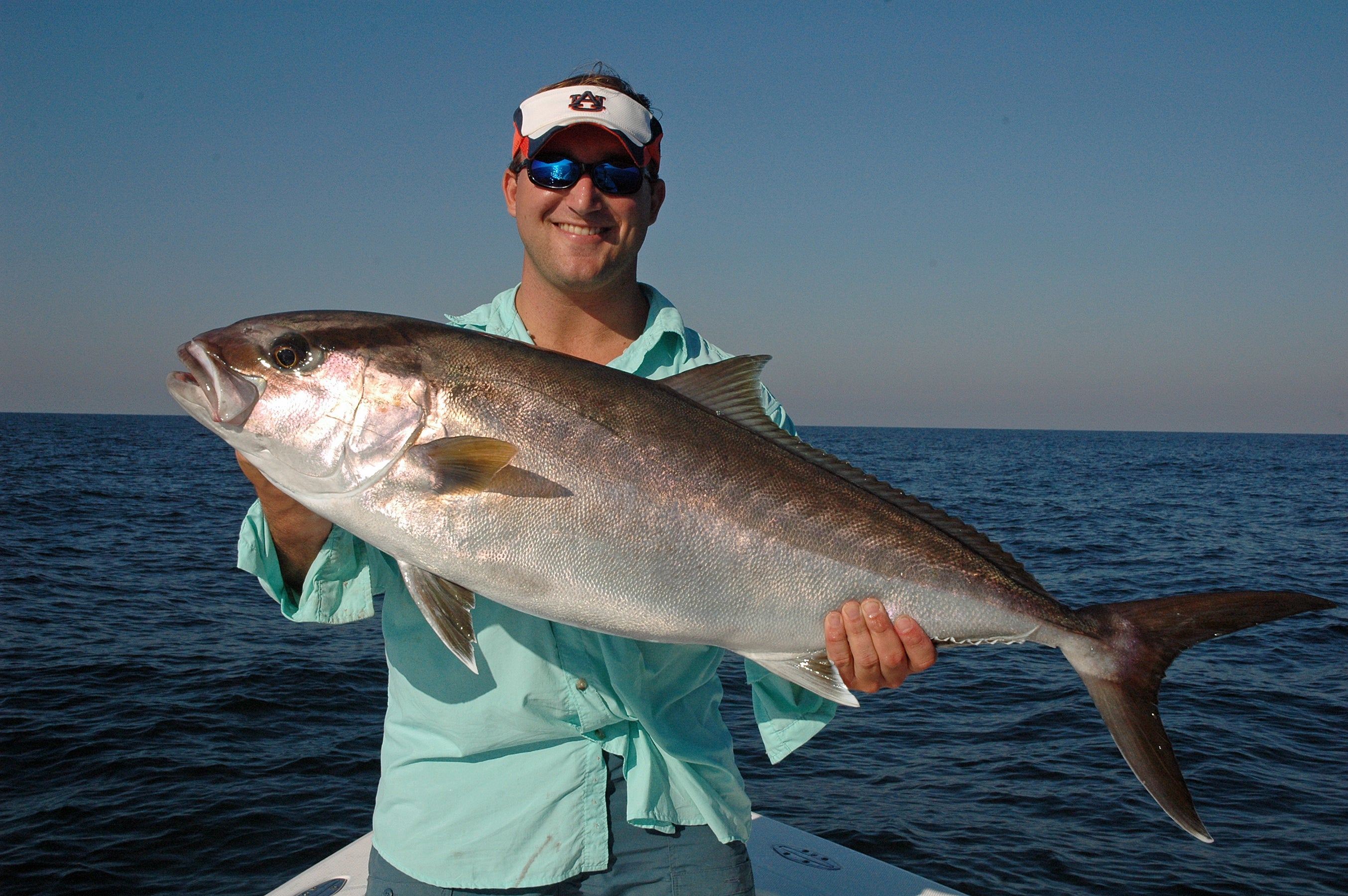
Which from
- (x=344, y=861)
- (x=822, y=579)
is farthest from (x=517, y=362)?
(x=344, y=861)

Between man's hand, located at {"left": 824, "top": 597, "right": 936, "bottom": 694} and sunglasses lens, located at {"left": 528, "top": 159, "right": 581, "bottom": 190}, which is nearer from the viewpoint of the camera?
man's hand, located at {"left": 824, "top": 597, "right": 936, "bottom": 694}

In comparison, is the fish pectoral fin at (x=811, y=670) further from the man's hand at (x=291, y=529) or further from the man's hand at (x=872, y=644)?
the man's hand at (x=291, y=529)

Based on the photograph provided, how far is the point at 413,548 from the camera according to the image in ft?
7.97

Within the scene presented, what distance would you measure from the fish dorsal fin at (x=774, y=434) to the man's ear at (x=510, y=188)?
3.44 feet

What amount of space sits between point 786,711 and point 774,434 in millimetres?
960

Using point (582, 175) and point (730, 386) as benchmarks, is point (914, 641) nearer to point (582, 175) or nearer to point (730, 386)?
point (730, 386)

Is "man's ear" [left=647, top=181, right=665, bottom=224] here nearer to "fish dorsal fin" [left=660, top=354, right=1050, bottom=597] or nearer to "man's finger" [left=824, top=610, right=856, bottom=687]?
"fish dorsal fin" [left=660, top=354, right=1050, bottom=597]

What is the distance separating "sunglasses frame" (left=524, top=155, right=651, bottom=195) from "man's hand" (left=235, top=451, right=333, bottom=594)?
131 centimetres

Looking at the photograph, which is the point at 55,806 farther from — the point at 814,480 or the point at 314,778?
the point at 814,480

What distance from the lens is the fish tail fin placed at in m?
2.69

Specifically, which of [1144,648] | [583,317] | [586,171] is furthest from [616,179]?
[1144,648]

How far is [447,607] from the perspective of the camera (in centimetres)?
243


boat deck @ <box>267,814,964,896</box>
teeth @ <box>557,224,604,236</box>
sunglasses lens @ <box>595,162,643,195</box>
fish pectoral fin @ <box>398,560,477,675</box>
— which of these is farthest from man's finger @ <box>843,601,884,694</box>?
boat deck @ <box>267,814,964,896</box>

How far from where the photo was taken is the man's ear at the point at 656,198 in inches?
130
